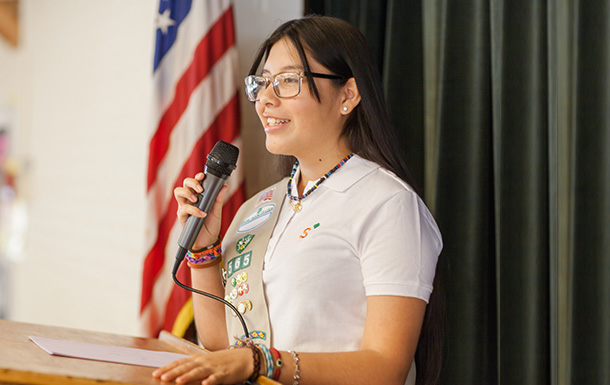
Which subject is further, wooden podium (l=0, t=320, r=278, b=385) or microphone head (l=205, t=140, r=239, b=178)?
microphone head (l=205, t=140, r=239, b=178)

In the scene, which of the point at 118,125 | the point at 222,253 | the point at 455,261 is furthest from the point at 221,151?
the point at 118,125

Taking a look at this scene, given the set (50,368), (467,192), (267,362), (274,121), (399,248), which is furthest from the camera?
(467,192)

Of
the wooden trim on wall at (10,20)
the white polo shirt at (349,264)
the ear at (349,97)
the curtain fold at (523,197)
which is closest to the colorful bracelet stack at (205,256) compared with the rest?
the white polo shirt at (349,264)

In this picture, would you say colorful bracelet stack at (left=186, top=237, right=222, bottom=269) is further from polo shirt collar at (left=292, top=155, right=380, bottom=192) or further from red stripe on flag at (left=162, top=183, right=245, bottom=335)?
red stripe on flag at (left=162, top=183, right=245, bottom=335)

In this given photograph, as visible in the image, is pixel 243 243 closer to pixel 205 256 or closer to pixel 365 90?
pixel 205 256

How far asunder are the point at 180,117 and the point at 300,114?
3.13 ft

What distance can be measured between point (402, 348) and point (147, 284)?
1341 millimetres

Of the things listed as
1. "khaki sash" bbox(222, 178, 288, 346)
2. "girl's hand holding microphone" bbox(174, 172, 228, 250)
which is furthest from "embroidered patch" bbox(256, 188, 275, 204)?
"girl's hand holding microphone" bbox(174, 172, 228, 250)

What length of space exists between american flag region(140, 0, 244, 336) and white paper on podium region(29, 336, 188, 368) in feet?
3.40

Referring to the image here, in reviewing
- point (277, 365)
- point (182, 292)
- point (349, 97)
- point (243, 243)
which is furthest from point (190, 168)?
point (277, 365)

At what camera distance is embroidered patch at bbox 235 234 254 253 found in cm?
143

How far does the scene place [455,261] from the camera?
1649 millimetres

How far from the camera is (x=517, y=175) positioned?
4.92ft

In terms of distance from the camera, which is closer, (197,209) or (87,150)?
(197,209)
